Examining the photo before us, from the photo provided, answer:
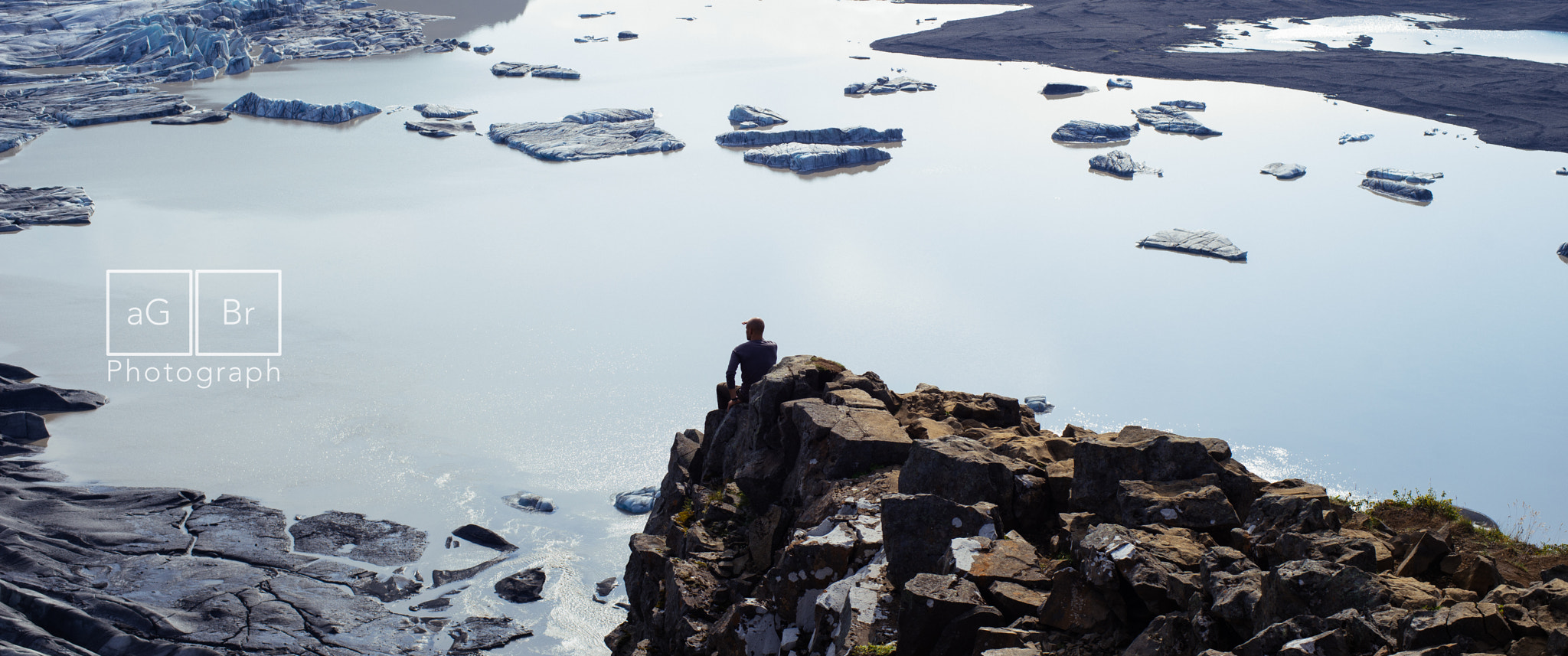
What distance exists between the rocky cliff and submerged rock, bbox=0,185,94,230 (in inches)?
676

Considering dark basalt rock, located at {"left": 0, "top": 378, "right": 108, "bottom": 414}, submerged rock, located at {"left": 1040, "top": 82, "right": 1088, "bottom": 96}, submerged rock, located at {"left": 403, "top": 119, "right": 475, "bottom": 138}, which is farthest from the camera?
submerged rock, located at {"left": 1040, "top": 82, "right": 1088, "bottom": 96}

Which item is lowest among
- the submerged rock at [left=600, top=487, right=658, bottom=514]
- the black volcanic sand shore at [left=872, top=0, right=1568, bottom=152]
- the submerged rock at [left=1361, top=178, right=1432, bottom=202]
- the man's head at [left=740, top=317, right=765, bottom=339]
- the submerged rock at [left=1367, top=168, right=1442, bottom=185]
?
the submerged rock at [left=600, top=487, right=658, bottom=514]

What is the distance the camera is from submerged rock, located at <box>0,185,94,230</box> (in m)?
19.5

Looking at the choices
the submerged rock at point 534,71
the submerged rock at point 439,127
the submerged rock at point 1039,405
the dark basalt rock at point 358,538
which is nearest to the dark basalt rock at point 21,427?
the dark basalt rock at point 358,538

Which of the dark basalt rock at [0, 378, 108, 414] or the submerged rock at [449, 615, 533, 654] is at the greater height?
the dark basalt rock at [0, 378, 108, 414]

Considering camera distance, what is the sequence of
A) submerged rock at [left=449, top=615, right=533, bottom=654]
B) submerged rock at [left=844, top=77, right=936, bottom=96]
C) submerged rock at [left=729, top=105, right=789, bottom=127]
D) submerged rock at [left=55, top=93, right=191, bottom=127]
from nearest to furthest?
1. submerged rock at [left=449, top=615, right=533, bottom=654]
2. submerged rock at [left=55, top=93, right=191, bottom=127]
3. submerged rock at [left=729, top=105, right=789, bottom=127]
4. submerged rock at [left=844, top=77, right=936, bottom=96]

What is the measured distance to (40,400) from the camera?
40.6ft

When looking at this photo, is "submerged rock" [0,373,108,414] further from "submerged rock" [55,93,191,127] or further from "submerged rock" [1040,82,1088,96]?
"submerged rock" [1040,82,1088,96]

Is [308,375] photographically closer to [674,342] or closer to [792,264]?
[674,342]

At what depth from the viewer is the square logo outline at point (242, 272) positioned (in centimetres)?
1421

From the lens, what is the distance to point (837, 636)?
5.76 metres

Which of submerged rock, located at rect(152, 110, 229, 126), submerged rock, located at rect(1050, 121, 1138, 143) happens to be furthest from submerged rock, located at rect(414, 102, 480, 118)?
submerged rock, located at rect(1050, 121, 1138, 143)

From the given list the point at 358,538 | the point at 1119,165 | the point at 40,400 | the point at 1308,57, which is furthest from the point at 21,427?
the point at 1308,57

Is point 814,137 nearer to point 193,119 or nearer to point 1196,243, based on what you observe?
point 1196,243
